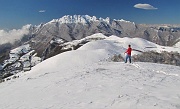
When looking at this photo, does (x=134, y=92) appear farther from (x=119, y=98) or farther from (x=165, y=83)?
(x=165, y=83)

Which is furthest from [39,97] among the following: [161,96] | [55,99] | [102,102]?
[161,96]

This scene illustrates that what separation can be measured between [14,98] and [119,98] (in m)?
8.18

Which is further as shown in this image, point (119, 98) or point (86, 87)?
point (86, 87)

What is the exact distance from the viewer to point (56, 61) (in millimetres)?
52094

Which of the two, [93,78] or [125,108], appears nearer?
[125,108]

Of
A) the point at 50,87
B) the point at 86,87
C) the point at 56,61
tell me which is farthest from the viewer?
the point at 56,61

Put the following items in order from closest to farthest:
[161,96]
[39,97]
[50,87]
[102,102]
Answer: [102,102] → [161,96] → [39,97] → [50,87]

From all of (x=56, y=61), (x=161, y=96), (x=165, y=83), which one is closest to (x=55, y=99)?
(x=161, y=96)

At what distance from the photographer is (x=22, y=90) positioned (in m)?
21.7

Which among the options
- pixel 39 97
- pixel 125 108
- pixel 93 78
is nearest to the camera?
pixel 125 108

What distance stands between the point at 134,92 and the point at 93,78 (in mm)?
6988

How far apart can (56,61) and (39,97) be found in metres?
34.1

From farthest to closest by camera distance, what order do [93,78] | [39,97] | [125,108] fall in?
[93,78], [39,97], [125,108]

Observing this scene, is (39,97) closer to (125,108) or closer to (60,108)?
(60,108)
